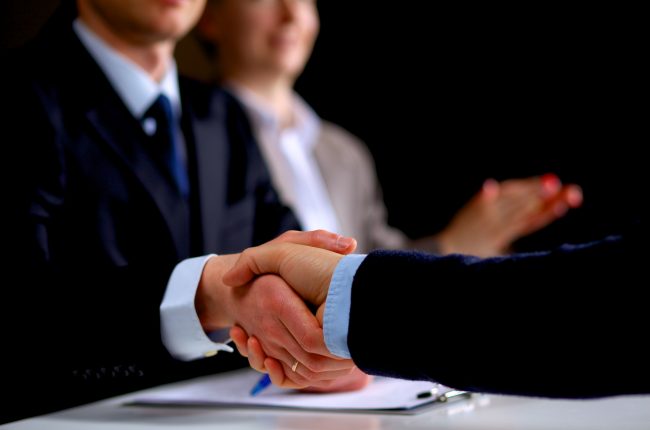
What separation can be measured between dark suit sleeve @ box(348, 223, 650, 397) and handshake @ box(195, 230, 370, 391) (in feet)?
0.23

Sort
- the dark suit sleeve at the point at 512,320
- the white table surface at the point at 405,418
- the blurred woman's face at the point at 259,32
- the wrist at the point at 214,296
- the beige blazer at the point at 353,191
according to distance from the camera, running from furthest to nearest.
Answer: the beige blazer at the point at 353,191 → the blurred woman's face at the point at 259,32 → the wrist at the point at 214,296 → the white table surface at the point at 405,418 → the dark suit sleeve at the point at 512,320

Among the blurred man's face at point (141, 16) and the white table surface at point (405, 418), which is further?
the blurred man's face at point (141, 16)

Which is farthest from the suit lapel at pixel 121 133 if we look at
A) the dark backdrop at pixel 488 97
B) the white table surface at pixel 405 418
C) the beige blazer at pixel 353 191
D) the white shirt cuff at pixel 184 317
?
the dark backdrop at pixel 488 97

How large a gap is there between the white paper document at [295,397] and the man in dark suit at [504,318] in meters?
0.09

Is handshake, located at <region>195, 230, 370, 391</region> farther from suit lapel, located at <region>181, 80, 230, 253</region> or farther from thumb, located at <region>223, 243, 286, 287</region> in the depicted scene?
suit lapel, located at <region>181, 80, 230, 253</region>

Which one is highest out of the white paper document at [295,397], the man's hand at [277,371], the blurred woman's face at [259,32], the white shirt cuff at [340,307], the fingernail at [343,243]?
the blurred woman's face at [259,32]

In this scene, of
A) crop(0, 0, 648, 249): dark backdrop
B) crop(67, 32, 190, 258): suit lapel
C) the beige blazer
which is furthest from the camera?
crop(0, 0, 648, 249): dark backdrop

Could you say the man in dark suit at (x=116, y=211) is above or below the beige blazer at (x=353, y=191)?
below

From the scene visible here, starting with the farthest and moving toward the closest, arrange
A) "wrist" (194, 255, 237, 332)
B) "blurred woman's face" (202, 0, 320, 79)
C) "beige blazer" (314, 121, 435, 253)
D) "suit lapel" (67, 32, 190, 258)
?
"beige blazer" (314, 121, 435, 253)
"blurred woman's face" (202, 0, 320, 79)
"suit lapel" (67, 32, 190, 258)
"wrist" (194, 255, 237, 332)

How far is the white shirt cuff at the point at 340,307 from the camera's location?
58 centimetres

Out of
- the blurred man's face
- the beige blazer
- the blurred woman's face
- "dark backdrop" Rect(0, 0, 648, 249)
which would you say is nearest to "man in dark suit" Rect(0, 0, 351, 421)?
the blurred man's face

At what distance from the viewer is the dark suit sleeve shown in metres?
0.49

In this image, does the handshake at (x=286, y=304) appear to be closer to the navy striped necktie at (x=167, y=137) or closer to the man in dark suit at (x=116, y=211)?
the man in dark suit at (x=116, y=211)

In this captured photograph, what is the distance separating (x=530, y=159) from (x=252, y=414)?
146 cm
